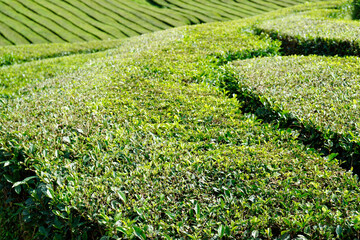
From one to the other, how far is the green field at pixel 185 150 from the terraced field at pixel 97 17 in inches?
411

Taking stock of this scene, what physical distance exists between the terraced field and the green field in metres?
10.4

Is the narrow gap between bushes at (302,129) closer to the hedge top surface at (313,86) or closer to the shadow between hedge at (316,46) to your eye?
the hedge top surface at (313,86)

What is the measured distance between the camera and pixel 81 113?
467cm

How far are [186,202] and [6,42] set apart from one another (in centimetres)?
1632

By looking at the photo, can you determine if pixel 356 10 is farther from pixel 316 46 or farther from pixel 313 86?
pixel 313 86

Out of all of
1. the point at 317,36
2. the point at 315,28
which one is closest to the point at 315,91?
the point at 317,36

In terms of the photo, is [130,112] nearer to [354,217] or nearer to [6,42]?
[354,217]

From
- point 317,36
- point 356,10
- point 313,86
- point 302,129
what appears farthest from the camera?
point 356,10

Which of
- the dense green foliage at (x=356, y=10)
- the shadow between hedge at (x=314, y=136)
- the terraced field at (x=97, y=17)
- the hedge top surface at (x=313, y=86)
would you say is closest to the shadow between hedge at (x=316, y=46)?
the hedge top surface at (x=313, y=86)

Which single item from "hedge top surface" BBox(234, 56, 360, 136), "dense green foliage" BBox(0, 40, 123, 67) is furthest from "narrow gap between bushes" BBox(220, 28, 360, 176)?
"dense green foliage" BBox(0, 40, 123, 67)

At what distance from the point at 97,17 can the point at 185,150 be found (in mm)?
18243

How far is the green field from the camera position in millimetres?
2928

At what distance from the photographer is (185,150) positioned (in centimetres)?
379

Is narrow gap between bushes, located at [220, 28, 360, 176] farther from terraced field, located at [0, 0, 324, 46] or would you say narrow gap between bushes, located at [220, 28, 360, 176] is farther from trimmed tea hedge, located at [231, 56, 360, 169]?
terraced field, located at [0, 0, 324, 46]
